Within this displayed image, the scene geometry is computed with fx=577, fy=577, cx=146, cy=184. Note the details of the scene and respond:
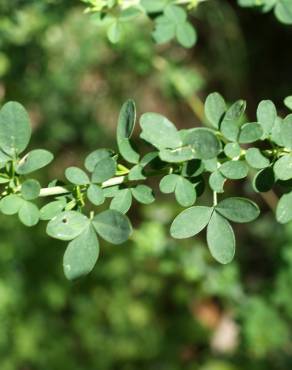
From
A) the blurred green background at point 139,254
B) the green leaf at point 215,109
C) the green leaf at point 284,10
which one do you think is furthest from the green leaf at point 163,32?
the blurred green background at point 139,254

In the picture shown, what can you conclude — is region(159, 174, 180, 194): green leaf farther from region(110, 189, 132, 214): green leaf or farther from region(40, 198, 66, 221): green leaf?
region(40, 198, 66, 221): green leaf

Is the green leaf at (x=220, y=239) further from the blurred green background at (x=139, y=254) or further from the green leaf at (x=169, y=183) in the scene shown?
the blurred green background at (x=139, y=254)

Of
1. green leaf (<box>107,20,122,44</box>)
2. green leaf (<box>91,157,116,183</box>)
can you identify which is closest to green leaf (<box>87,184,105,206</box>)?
green leaf (<box>91,157,116,183</box>)

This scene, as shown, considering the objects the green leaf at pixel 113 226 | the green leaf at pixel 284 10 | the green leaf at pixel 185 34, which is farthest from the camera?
the green leaf at pixel 185 34

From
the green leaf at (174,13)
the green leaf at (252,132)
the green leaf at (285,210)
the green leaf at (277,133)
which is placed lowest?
the green leaf at (285,210)

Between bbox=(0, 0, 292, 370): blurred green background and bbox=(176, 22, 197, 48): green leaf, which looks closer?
bbox=(176, 22, 197, 48): green leaf

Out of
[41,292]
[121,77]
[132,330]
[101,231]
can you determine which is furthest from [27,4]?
[132,330]
